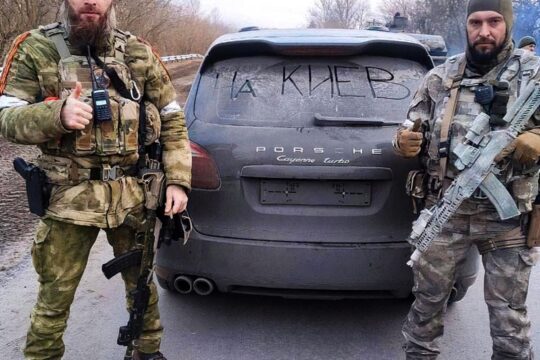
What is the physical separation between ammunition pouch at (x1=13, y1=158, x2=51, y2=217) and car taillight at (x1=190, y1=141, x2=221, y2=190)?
0.77 metres

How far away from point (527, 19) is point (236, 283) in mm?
18549

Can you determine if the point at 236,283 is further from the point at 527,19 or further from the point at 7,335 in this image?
the point at 527,19

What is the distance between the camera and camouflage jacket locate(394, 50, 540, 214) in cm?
260

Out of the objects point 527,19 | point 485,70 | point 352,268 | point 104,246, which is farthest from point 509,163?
point 527,19

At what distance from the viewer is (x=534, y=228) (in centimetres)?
263

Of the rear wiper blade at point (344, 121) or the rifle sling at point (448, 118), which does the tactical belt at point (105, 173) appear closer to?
the rear wiper blade at point (344, 121)

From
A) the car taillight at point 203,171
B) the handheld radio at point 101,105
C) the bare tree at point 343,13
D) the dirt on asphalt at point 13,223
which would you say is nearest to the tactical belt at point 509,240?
the car taillight at point 203,171

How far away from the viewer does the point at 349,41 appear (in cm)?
330

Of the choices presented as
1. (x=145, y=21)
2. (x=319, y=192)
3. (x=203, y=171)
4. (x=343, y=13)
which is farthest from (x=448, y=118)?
(x=343, y=13)

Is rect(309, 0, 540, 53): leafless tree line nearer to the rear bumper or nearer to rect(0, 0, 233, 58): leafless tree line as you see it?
the rear bumper

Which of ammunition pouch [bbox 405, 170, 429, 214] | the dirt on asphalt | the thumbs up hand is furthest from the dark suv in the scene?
the dirt on asphalt

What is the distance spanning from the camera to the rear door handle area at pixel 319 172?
9.82 feet

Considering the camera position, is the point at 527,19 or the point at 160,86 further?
the point at 527,19

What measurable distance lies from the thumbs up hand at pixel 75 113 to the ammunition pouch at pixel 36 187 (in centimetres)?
33
